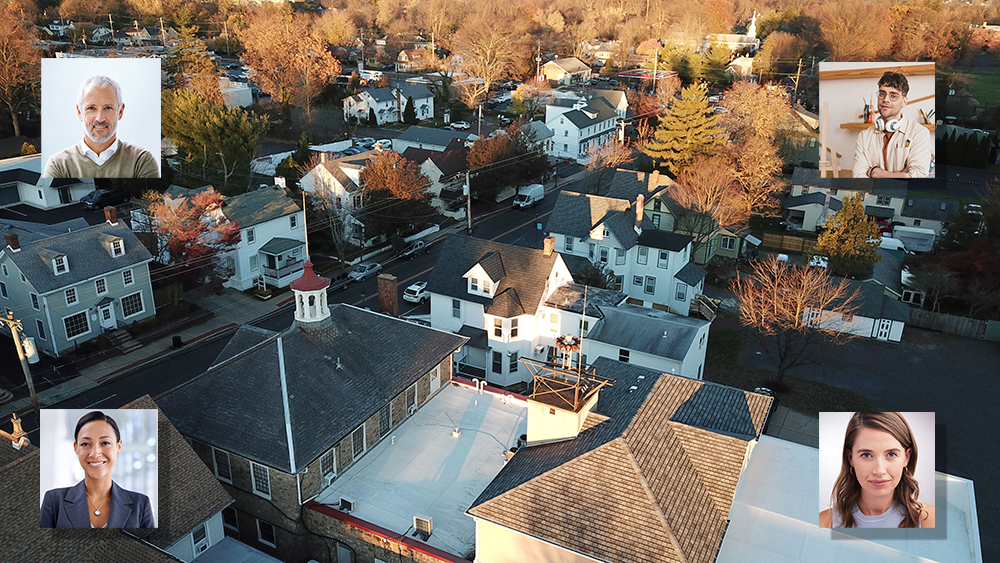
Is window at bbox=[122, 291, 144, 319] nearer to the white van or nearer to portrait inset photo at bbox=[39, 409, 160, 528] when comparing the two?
portrait inset photo at bbox=[39, 409, 160, 528]

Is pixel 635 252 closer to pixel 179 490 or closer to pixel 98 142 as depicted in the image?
pixel 98 142

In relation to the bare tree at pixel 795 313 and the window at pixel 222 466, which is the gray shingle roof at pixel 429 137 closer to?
the bare tree at pixel 795 313

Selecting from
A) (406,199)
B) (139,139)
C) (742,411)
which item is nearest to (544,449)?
(742,411)

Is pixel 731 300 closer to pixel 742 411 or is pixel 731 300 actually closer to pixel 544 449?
pixel 742 411

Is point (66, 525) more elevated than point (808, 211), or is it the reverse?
point (808, 211)

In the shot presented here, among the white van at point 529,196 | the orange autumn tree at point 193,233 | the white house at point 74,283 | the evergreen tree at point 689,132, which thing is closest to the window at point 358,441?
the white house at point 74,283

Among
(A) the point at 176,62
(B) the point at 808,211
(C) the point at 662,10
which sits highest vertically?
(C) the point at 662,10
